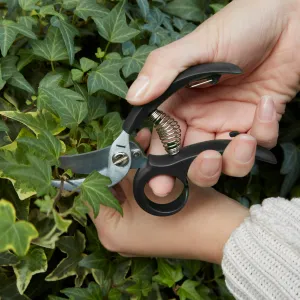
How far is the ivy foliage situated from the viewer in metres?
0.67

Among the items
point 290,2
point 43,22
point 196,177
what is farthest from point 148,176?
point 290,2

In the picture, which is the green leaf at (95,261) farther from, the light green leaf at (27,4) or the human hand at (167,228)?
the light green leaf at (27,4)

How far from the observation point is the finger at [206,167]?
700 mm

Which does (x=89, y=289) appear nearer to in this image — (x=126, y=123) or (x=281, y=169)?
(x=126, y=123)

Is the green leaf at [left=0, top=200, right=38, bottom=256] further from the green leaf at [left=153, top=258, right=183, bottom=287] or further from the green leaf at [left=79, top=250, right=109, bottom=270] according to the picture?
the green leaf at [left=153, top=258, right=183, bottom=287]

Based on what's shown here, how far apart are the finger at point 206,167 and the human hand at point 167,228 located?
121mm

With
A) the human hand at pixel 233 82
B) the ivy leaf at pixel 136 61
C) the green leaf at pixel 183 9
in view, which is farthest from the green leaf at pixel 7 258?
the green leaf at pixel 183 9

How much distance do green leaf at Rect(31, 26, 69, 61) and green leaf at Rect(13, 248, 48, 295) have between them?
1.00 feet

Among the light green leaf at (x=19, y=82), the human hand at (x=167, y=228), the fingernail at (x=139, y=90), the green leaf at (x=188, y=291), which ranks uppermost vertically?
the fingernail at (x=139, y=90)

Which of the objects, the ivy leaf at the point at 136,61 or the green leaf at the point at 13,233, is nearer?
the green leaf at the point at 13,233

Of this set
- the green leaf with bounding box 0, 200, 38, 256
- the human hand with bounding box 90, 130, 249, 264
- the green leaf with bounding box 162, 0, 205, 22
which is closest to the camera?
the green leaf with bounding box 0, 200, 38, 256

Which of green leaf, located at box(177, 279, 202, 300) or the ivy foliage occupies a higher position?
the ivy foliage

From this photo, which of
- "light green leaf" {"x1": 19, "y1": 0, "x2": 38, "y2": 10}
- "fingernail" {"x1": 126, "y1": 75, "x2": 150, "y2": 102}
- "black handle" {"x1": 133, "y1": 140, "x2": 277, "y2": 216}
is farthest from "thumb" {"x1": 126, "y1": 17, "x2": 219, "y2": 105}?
A: "light green leaf" {"x1": 19, "y1": 0, "x2": 38, "y2": 10}

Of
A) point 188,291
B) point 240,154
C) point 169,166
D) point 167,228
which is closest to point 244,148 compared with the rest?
point 240,154
